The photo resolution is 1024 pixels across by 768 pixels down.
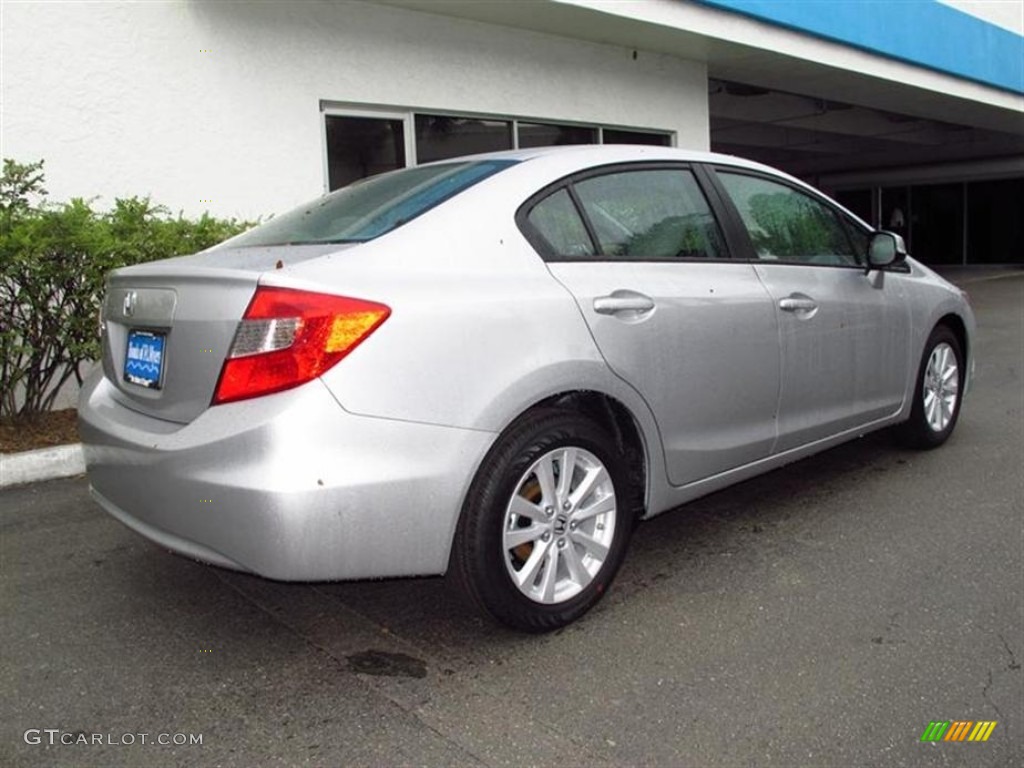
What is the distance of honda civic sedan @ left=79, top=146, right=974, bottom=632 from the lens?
8.35ft

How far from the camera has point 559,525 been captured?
118 inches

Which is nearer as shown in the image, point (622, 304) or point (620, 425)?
point (622, 304)

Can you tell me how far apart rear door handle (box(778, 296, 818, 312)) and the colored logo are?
6.13 ft

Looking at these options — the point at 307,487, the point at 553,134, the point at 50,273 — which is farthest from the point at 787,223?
the point at 553,134

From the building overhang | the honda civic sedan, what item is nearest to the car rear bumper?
the honda civic sedan

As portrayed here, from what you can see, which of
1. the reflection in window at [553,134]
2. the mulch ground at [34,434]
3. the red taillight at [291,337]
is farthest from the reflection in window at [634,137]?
the red taillight at [291,337]

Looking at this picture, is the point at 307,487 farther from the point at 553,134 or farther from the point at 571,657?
the point at 553,134

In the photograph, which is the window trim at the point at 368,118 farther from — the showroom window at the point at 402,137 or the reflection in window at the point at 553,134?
the reflection in window at the point at 553,134

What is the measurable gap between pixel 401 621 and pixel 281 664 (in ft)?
1.54

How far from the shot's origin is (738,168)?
407cm

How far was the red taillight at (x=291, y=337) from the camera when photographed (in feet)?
8.32

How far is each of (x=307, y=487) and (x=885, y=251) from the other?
10.9ft

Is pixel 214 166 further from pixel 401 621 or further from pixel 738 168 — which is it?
pixel 401 621

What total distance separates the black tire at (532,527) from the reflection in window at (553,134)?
6.91 m
